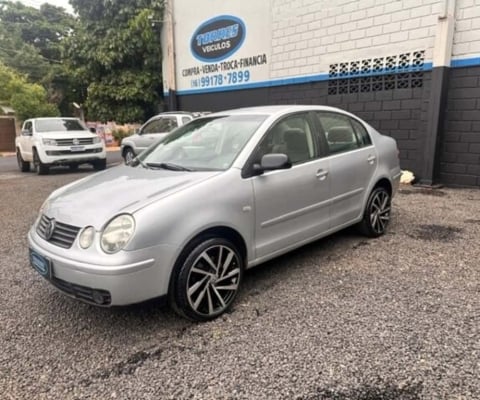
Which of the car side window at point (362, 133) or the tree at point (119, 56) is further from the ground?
the tree at point (119, 56)

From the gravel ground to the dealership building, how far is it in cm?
455

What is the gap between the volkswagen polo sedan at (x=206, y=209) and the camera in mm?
2578

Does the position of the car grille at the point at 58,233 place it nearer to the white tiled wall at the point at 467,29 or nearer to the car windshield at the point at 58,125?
the white tiled wall at the point at 467,29

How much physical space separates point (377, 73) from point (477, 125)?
2270 millimetres

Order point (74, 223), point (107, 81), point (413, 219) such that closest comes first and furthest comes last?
point (74, 223) → point (413, 219) → point (107, 81)

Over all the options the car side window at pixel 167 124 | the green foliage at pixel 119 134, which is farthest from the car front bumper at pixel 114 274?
the green foliage at pixel 119 134

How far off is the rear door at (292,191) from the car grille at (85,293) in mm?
1252

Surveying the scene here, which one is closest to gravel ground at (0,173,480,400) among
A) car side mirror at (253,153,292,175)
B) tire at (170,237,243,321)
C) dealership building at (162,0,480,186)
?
tire at (170,237,243,321)

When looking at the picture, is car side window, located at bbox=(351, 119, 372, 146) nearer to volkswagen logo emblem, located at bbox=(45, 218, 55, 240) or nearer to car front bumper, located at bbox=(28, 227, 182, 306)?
car front bumper, located at bbox=(28, 227, 182, 306)

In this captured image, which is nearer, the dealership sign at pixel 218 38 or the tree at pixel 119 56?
the dealership sign at pixel 218 38

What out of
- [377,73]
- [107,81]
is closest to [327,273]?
[377,73]

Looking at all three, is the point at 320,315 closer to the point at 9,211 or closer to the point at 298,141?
the point at 298,141

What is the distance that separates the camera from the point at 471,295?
3.27 m

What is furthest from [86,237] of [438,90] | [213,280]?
[438,90]
